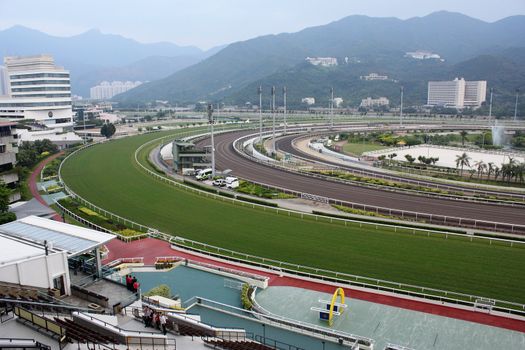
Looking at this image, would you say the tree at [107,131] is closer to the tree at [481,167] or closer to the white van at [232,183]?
the white van at [232,183]

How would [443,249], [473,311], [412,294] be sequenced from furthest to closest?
[443,249] < [412,294] < [473,311]

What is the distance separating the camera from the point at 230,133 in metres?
92.8

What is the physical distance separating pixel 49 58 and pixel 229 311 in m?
91.2

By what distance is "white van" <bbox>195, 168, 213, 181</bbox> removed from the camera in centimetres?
4678

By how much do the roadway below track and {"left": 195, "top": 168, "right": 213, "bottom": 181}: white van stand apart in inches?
115

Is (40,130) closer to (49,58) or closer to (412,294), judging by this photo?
(49,58)

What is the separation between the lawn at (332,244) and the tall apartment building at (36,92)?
2228 inches

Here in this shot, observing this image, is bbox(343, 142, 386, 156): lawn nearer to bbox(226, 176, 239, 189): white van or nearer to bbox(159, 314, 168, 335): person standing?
bbox(226, 176, 239, 189): white van

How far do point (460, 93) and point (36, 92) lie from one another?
487ft

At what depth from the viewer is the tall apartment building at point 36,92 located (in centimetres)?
8847

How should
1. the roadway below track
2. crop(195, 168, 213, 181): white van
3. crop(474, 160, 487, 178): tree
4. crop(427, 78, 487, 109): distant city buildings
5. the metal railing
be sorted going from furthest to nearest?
crop(427, 78, 487, 109): distant city buildings → crop(474, 160, 487, 178): tree → crop(195, 168, 213, 181): white van → the roadway below track → the metal railing

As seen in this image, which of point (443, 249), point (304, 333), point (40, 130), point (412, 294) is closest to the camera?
point (304, 333)

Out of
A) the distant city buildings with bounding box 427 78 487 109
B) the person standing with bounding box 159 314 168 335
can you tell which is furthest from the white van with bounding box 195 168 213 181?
the distant city buildings with bounding box 427 78 487 109

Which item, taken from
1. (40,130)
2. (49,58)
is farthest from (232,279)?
(49,58)
